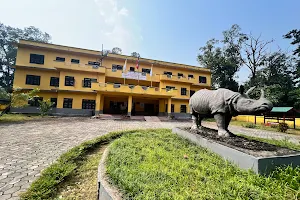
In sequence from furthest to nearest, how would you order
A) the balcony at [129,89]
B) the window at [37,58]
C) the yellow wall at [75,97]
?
the window at [37,58] → the yellow wall at [75,97] → the balcony at [129,89]

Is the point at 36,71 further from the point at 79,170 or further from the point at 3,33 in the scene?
the point at 79,170

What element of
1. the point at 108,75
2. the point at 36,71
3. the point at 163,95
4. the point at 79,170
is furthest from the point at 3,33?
the point at 79,170

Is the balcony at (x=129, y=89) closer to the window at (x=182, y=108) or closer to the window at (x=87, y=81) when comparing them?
the window at (x=87, y=81)

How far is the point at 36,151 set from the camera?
16.8 feet

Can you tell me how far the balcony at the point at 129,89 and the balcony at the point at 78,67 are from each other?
2.96 meters

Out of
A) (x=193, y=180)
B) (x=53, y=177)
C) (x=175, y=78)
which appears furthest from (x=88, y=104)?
(x=193, y=180)

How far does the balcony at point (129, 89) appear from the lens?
16.8 meters

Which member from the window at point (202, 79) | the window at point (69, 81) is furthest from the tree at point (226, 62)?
the window at point (69, 81)

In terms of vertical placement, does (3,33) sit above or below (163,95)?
above

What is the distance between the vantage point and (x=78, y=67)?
18.3 metres

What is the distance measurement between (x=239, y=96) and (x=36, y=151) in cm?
680

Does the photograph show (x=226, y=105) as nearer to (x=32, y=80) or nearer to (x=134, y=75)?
(x=134, y=75)

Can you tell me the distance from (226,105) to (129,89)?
1364 cm

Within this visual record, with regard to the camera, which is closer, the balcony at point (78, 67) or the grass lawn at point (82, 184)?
the grass lawn at point (82, 184)
